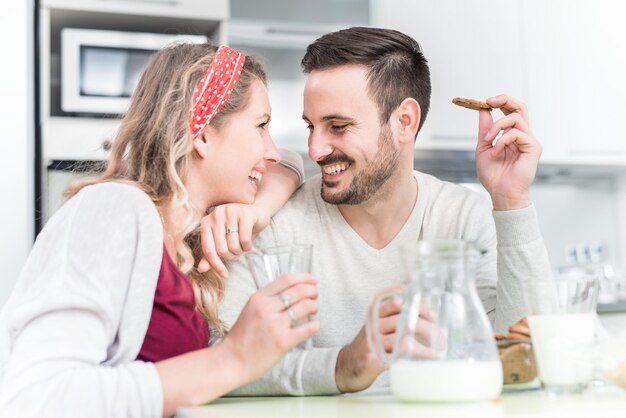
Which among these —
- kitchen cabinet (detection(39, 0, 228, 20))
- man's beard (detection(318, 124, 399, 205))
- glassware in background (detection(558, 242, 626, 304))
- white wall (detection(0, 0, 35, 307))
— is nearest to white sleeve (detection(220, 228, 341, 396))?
man's beard (detection(318, 124, 399, 205))

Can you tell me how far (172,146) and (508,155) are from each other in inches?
26.9

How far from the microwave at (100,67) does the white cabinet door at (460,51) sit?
923mm

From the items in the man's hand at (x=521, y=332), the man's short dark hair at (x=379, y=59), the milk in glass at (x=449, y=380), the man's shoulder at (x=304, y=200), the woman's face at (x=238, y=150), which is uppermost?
the man's short dark hair at (x=379, y=59)

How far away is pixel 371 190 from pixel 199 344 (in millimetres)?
617

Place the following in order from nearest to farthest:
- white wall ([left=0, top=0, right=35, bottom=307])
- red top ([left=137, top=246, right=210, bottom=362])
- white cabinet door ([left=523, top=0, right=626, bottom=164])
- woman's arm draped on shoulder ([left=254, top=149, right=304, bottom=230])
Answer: red top ([left=137, top=246, right=210, bottom=362]), woman's arm draped on shoulder ([left=254, top=149, right=304, bottom=230]), white wall ([left=0, top=0, right=35, bottom=307]), white cabinet door ([left=523, top=0, right=626, bottom=164])

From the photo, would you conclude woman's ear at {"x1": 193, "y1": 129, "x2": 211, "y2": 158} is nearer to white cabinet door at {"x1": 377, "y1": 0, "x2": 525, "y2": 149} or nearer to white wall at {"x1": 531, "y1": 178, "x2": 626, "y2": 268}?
white cabinet door at {"x1": 377, "y1": 0, "x2": 525, "y2": 149}

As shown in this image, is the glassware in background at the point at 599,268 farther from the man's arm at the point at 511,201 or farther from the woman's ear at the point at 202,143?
the woman's ear at the point at 202,143

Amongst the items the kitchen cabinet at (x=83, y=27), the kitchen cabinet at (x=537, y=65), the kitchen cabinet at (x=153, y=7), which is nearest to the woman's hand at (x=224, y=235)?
the kitchen cabinet at (x=83, y=27)

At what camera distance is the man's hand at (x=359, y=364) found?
4.01ft

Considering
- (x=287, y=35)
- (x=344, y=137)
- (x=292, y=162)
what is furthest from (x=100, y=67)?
(x=344, y=137)

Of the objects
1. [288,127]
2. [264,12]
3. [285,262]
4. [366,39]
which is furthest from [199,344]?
[264,12]

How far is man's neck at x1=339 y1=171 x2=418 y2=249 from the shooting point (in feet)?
6.31

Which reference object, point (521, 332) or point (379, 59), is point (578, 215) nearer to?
point (379, 59)

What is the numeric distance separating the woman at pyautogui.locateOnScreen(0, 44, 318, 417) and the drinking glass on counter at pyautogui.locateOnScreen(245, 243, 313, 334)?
16 mm
